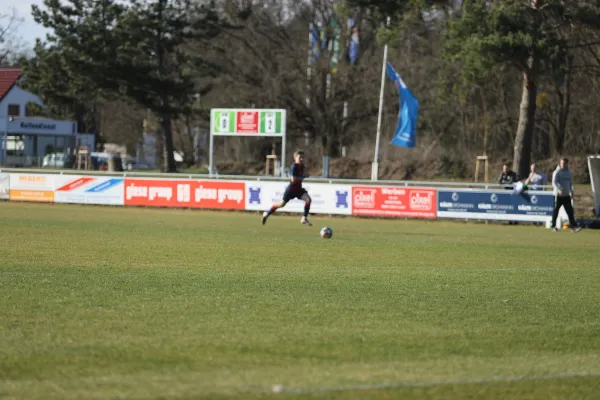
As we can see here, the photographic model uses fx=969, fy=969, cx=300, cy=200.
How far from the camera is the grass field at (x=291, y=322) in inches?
284

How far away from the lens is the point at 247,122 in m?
41.1

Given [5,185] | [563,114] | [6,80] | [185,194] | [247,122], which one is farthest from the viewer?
[6,80]

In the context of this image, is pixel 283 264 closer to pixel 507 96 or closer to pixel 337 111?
pixel 507 96

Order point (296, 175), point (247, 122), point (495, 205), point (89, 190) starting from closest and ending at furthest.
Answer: point (296, 175), point (495, 205), point (89, 190), point (247, 122)

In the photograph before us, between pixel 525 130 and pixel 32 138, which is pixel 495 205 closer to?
pixel 525 130

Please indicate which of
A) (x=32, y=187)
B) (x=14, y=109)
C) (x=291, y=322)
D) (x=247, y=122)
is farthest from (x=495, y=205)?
(x=14, y=109)

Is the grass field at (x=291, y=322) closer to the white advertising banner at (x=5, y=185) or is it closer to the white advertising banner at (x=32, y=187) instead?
the white advertising banner at (x=32, y=187)

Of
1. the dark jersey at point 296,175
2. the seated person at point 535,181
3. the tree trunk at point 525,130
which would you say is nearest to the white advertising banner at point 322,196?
the seated person at point 535,181

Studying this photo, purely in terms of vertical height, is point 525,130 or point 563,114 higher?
point 563,114

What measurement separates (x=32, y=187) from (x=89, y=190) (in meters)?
2.90

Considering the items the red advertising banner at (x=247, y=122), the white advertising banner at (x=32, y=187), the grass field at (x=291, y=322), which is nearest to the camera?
the grass field at (x=291, y=322)

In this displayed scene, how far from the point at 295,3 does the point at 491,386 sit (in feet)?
193

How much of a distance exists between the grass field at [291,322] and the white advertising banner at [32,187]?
62.9 ft

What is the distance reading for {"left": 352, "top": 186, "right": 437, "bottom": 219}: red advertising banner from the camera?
32250 millimetres
